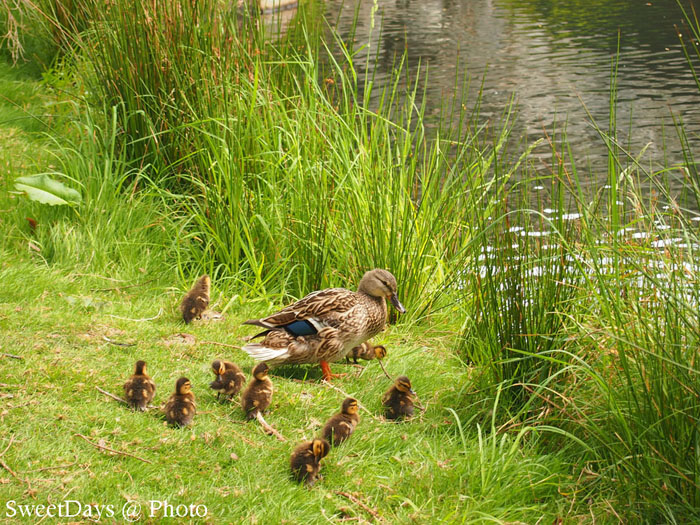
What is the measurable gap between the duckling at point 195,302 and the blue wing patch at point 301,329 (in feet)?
2.81

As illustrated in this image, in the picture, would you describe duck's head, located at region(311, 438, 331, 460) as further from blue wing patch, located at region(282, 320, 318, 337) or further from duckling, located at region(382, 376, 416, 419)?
blue wing patch, located at region(282, 320, 318, 337)

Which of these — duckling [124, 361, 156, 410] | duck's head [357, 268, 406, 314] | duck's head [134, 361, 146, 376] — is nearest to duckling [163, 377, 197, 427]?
duckling [124, 361, 156, 410]

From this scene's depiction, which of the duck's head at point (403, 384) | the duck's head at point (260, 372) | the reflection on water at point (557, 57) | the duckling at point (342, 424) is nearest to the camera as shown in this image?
the duckling at point (342, 424)

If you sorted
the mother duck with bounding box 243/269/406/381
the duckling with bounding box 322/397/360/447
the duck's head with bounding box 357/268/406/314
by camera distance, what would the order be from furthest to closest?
the duck's head with bounding box 357/268/406/314 → the mother duck with bounding box 243/269/406/381 → the duckling with bounding box 322/397/360/447

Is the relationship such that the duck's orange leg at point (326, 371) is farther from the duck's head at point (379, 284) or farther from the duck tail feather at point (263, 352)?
the duck's head at point (379, 284)

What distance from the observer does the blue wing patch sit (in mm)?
5156

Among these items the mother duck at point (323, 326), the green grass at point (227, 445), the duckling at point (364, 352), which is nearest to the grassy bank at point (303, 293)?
the green grass at point (227, 445)

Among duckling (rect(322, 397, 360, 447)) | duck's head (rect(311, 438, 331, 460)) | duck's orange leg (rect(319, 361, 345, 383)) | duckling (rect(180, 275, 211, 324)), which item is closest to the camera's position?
duck's head (rect(311, 438, 331, 460))

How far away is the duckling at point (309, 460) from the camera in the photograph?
387 centimetres

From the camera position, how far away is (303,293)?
21.5 ft

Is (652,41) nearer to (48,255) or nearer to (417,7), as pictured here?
(417,7)

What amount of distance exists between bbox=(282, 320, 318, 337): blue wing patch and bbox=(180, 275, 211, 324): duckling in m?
0.86

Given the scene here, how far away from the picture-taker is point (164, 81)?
7.23m

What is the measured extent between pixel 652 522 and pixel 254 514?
6.06 ft
